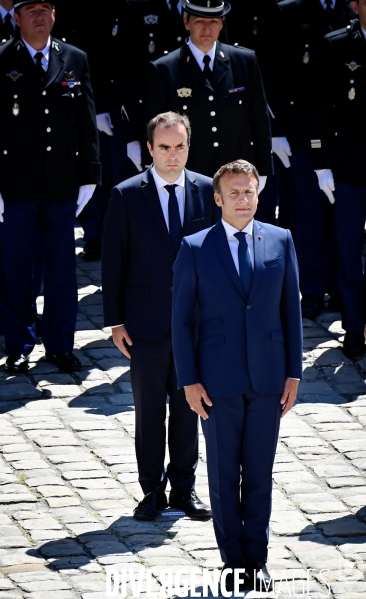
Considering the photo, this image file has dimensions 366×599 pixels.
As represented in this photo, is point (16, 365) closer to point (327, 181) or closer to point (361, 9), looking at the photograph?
point (327, 181)

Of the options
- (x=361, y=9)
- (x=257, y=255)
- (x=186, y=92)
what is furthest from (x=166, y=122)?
(x=361, y=9)

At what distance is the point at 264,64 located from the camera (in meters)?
10.3

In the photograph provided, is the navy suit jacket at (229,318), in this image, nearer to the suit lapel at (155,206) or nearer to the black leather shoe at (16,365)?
the suit lapel at (155,206)

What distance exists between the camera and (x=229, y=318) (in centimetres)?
605

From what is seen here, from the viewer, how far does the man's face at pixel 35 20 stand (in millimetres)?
8719

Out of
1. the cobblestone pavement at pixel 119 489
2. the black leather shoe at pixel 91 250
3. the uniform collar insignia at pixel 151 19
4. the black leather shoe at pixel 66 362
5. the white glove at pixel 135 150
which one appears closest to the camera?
the cobblestone pavement at pixel 119 489

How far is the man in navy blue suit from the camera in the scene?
6.04 metres

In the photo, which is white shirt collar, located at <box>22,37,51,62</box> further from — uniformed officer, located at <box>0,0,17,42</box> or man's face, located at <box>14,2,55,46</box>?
uniformed officer, located at <box>0,0,17,42</box>

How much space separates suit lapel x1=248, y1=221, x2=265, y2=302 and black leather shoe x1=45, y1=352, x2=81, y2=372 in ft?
10.4

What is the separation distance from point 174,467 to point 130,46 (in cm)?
424

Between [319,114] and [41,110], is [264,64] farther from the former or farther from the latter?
[41,110]

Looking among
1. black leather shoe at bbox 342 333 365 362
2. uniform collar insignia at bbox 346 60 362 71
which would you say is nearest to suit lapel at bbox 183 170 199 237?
uniform collar insignia at bbox 346 60 362 71

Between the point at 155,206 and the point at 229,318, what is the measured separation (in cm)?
107

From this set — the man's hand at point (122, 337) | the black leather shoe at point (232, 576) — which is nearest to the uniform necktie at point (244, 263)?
the man's hand at point (122, 337)
